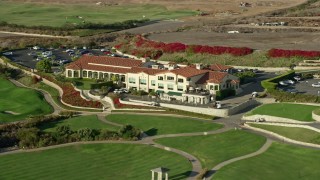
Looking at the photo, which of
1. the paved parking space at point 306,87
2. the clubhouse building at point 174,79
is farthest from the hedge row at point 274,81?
the clubhouse building at point 174,79

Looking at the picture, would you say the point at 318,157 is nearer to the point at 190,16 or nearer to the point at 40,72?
the point at 40,72

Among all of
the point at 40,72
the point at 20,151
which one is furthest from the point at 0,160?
the point at 40,72

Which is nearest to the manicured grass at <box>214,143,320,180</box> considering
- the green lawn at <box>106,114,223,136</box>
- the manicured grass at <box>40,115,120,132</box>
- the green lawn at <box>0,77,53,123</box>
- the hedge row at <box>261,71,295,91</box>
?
the green lawn at <box>106,114,223,136</box>

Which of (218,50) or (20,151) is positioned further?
(218,50)

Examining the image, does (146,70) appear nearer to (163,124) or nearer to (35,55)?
(163,124)

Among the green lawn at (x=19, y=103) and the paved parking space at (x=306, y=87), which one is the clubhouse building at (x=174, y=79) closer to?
the paved parking space at (x=306, y=87)

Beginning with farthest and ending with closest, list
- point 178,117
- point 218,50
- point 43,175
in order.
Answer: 1. point 218,50
2. point 178,117
3. point 43,175

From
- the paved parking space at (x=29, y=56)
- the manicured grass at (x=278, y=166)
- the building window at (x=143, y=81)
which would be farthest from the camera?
the paved parking space at (x=29, y=56)
